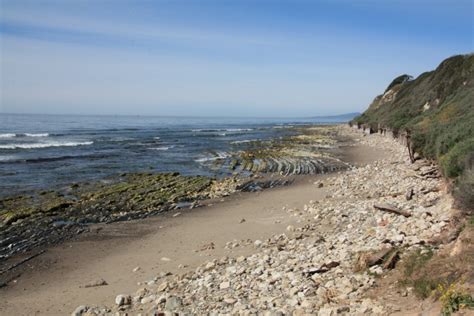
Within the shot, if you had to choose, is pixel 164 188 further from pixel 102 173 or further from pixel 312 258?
pixel 312 258

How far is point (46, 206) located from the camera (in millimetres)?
17719

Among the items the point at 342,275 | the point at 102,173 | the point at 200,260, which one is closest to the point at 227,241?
the point at 200,260

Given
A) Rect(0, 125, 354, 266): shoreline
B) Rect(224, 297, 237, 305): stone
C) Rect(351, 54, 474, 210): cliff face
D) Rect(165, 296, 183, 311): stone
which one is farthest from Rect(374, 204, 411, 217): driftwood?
Rect(0, 125, 354, 266): shoreline

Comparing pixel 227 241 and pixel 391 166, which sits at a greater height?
pixel 391 166

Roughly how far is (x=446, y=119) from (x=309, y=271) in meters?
17.7

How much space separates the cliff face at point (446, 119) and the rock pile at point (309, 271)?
1.17 meters

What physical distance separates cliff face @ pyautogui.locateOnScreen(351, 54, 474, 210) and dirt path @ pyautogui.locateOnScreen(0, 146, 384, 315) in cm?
538

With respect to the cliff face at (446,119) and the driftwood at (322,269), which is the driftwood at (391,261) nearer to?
the driftwood at (322,269)

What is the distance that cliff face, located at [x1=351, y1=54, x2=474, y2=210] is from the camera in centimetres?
1186

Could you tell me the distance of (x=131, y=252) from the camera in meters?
12.2

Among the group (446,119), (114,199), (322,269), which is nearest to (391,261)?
(322,269)

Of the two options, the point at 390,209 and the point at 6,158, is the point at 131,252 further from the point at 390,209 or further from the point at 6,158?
the point at 6,158

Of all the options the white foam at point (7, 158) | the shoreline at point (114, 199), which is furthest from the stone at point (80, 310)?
the white foam at point (7, 158)

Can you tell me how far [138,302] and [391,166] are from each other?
17.7 m
